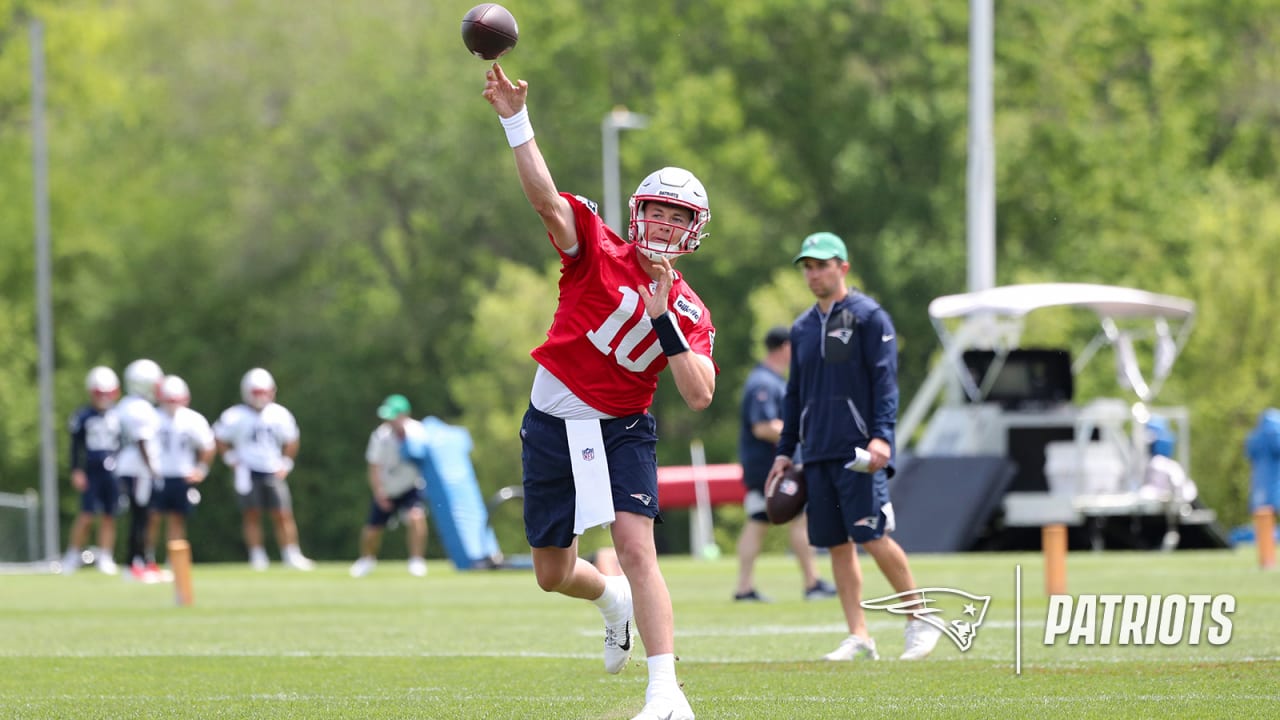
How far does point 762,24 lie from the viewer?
147 ft

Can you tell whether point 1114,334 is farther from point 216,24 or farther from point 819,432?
point 216,24

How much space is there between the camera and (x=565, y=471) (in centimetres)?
789

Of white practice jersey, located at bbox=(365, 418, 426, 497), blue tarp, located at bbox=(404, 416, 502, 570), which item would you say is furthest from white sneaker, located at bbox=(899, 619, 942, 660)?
white practice jersey, located at bbox=(365, 418, 426, 497)

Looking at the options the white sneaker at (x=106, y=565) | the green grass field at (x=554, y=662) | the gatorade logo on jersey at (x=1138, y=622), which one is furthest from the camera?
the white sneaker at (x=106, y=565)

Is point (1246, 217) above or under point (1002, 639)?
above

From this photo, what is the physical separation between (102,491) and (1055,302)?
1121 cm

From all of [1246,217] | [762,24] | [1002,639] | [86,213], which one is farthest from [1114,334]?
[86,213]

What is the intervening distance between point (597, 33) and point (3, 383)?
49.2 feet

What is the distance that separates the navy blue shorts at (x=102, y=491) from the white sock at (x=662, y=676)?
57.5 feet

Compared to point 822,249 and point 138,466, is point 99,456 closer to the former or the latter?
point 138,466

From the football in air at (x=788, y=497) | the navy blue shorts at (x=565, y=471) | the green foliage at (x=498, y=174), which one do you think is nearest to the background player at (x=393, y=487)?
the football in air at (x=788, y=497)

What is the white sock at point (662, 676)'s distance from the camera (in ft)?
24.3

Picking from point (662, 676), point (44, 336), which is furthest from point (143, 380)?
point (662, 676)

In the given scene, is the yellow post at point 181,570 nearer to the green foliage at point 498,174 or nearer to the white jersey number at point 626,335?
the white jersey number at point 626,335
